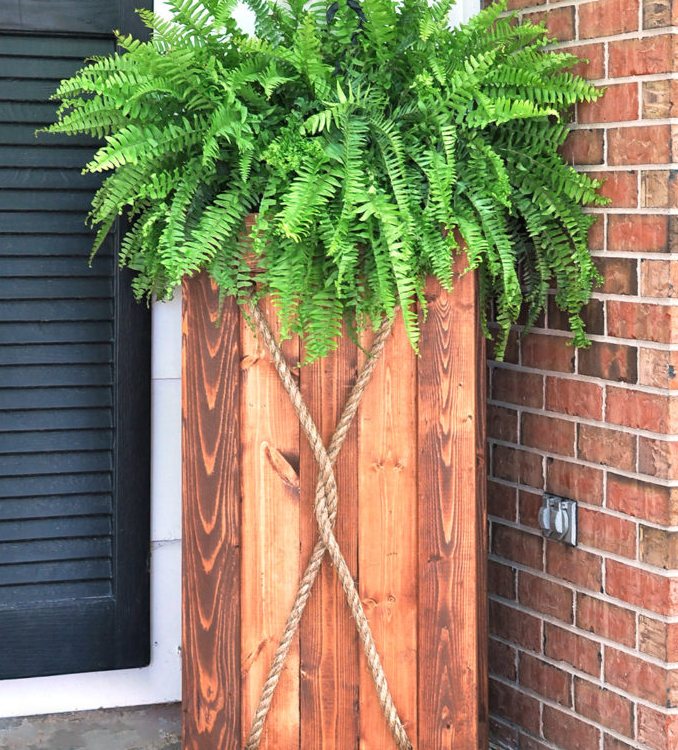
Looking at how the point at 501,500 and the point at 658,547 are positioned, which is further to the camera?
the point at 501,500

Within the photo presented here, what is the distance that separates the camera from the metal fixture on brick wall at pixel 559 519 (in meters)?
2.14

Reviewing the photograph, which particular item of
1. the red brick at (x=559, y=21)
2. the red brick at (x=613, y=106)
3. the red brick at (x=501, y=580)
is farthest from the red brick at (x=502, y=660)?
the red brick at (x=559, y=21)

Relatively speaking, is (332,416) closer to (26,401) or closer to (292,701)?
(292,701)

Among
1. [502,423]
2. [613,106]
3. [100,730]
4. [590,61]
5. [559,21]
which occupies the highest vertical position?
[559,21]

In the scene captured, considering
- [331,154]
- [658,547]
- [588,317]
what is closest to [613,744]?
[658,547]

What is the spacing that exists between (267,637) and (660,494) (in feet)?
2.64

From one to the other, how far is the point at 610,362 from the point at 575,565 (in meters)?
0.44

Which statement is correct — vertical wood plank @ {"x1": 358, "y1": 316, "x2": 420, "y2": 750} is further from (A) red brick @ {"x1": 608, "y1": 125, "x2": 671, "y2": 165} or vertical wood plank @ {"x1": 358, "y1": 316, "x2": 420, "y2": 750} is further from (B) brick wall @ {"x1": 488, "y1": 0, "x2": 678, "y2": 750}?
(A) red brick @ {"x1": 608, "y1": 125, "x2": 671, "y2": 165}

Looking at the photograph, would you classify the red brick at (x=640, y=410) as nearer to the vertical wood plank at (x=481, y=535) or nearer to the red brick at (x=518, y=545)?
the vertical wood plank at (x=481, y=535)

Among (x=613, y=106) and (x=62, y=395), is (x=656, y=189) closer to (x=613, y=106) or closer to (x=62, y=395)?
(x=613, y=106)

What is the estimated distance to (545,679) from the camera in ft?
7.36

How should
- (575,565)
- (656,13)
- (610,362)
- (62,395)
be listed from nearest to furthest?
(656,13), (610,362), (575,565), (62,395)

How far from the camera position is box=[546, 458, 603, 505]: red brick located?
209 centimetres

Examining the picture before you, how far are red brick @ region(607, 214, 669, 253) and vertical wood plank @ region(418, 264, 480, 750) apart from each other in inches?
12.1
